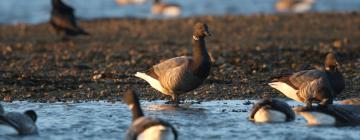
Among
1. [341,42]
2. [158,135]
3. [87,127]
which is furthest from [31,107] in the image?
[341,42]

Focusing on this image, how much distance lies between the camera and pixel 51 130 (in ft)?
35.5

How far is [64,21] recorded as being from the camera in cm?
2341

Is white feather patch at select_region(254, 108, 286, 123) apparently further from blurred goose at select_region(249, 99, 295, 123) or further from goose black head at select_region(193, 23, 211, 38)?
goose black head at select_region(193, 23, 211, 38)

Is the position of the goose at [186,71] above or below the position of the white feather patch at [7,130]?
above

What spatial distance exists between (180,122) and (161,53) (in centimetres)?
809

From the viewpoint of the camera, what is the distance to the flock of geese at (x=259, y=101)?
9.77m

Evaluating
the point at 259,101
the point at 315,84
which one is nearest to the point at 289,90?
the point at 315,84

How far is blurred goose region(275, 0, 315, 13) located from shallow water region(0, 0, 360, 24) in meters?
0.30

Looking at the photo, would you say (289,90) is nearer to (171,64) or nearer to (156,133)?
(171,64)

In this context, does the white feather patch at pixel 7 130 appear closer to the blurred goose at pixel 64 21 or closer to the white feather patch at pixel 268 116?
the white feather patch at pixel 268 116

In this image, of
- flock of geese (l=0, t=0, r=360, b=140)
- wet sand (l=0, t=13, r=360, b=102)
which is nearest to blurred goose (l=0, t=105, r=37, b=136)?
flock of geese (l=0, t=0, r=360, b=140)

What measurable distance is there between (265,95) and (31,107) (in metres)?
3.71

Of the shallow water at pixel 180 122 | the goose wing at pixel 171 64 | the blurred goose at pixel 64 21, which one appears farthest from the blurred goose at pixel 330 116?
the blurred goose at pixel 64 21

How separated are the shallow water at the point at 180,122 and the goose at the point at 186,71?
305 millimetres
